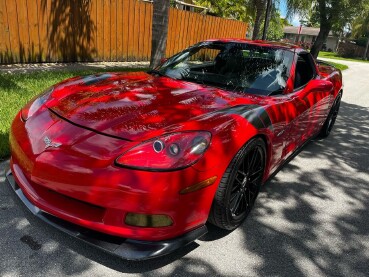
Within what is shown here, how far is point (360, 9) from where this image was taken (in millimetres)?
13578

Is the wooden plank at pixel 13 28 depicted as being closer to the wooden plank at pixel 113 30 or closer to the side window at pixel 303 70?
the wooden plank at pixel 113 30

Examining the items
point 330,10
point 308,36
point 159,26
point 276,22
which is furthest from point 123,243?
point 308,36

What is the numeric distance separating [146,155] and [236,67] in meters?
1.83

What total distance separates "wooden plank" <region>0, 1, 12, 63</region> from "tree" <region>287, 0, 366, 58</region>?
11.6 m

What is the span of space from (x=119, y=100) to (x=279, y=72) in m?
1.69

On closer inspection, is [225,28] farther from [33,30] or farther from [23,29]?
[23,29]

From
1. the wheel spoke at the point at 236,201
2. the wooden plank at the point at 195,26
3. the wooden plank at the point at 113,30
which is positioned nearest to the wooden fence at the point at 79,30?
the wooden plank at the point at 113,30

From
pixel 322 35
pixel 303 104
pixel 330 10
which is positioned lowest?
pixel 303 104

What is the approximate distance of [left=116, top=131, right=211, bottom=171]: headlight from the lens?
1970 mm

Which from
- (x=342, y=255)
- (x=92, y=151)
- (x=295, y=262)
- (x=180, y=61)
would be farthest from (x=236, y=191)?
(x=180, y=61)

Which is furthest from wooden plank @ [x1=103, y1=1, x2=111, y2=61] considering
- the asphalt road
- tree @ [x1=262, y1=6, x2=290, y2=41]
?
tree @ [x1=262, y1=6, x2=290, y2=41]

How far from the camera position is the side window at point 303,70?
3629 mm

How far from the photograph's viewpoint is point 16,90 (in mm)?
5328

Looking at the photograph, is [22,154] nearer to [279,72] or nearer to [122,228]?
[122,228]
